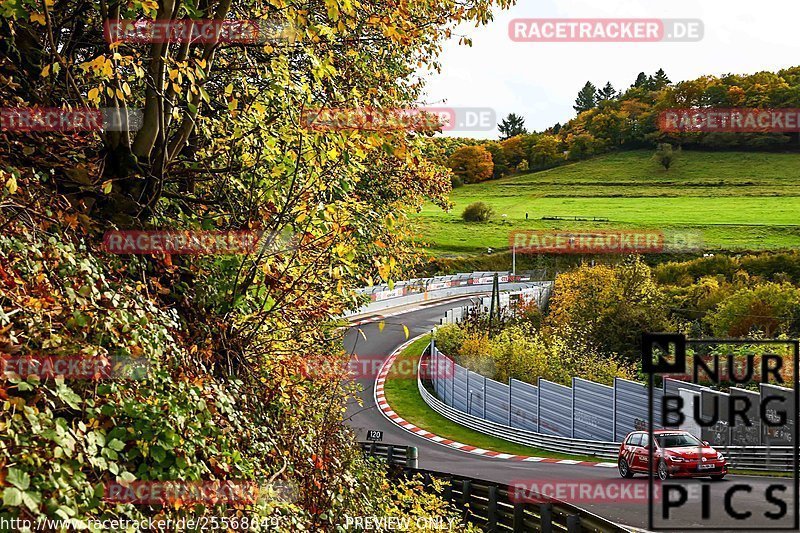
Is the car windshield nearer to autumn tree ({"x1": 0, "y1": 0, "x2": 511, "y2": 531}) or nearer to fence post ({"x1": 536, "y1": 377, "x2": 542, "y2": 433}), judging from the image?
autumn tree ({"x1": 0, "y1": 0, "x2": 511, "y2": 531})

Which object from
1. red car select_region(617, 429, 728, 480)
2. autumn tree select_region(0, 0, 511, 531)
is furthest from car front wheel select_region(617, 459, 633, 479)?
autumn tree select_region(0, 0, 511, 531)

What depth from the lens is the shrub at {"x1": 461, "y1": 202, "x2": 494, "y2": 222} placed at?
3462 inches

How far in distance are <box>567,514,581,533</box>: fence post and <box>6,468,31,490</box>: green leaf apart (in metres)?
9.98

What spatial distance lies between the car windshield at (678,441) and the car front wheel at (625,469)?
1.61 metres

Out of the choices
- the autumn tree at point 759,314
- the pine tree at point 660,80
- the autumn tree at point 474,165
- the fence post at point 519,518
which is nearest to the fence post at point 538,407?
the autumn tree at point 759,314

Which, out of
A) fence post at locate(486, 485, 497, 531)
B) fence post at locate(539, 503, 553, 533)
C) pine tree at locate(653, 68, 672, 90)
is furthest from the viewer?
pine tree at locate(653, 68, 672, 90)

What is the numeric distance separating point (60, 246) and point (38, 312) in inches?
25.8

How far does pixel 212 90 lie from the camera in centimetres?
923

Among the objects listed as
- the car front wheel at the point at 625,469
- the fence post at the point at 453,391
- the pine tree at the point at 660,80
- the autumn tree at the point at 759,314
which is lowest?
the fence post at the point at 453,391

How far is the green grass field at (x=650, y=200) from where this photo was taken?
76250 millimetres

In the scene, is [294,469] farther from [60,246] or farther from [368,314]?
[368,314]

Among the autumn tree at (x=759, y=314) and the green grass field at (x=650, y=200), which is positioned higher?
the green grass field at (x=650, y=200)

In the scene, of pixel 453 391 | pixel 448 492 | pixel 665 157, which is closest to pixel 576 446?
pixel 448 492

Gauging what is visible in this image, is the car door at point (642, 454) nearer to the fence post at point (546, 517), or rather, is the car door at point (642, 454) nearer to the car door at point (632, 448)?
the car door at point (632, 448)
